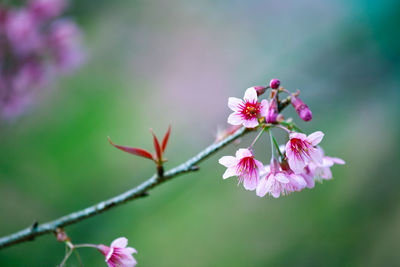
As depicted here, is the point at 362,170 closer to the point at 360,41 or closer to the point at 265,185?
the point at 360,41

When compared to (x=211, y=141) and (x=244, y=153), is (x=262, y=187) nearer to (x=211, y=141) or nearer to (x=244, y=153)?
(x=244, y=153)

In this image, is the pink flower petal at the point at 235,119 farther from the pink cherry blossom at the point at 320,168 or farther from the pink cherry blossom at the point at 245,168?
the pink cherry blossom at the point at 320,168

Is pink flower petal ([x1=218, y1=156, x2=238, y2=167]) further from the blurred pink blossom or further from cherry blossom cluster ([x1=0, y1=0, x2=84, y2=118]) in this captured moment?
the blurred pink blossom

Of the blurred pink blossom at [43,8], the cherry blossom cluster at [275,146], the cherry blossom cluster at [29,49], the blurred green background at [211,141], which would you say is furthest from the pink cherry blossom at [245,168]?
the blurred pink blossom at [43,8]

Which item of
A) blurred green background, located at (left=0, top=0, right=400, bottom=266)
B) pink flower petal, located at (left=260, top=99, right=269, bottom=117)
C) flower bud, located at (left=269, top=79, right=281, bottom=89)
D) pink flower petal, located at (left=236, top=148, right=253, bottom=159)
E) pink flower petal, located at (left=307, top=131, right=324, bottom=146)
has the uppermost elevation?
blurred green background, located at (left=0, top=0, right=400, bottom=266)

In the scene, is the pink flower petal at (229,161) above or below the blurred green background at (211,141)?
below

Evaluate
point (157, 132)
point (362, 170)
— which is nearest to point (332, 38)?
point (362, 170)

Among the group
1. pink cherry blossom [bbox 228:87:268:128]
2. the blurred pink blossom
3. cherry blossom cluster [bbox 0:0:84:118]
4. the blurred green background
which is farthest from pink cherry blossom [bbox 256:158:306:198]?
the blurred pink blossom

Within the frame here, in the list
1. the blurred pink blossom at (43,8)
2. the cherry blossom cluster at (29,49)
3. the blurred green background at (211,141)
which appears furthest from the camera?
the blurred green background at (211,141)

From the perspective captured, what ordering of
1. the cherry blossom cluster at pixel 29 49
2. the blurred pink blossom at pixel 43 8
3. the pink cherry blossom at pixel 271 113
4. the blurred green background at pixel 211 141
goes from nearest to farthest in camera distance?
the pink cherry blossom at pixel 271 113 → the cherry blossom cluster at pixel 29 49 → the blurred pink blossom at pixel 43 8 → the blurred green background at pixel 211 141
